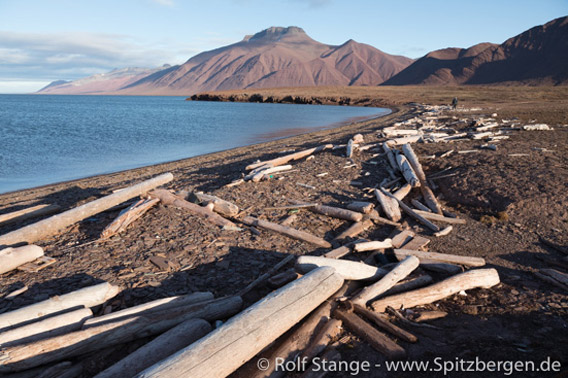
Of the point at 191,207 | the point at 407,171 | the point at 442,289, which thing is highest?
the point at 407,171

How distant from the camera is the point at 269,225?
7.52 m

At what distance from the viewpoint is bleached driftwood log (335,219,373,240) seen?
7324 millimetres

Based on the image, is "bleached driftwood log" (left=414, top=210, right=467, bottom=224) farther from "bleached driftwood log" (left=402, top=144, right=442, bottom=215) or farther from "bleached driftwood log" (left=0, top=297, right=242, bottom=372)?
"bleached driftwood log" (left=0, top=297, right=242, bottom=372)

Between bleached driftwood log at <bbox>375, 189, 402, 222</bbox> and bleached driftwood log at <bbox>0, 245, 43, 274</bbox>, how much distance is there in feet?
23.1

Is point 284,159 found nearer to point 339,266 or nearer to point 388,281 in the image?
point 339,266

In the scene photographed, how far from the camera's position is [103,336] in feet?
12.7

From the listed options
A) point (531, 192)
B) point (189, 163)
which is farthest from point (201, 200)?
point (189, 163)

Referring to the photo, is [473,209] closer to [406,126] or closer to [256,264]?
[256,264]

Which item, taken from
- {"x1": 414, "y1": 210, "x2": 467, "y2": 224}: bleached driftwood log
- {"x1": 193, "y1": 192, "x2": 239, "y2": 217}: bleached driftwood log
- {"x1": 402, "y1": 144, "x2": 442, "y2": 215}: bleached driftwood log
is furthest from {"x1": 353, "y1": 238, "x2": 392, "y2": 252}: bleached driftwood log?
{"x1": 193, "y1": 192, "x2": 239, "y2": 217}: bleached driftwood log

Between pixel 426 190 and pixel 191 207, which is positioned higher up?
pixel 191 207

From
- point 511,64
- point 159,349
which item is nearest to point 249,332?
point 159,349

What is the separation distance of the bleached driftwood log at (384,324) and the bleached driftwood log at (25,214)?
8602 millimetres

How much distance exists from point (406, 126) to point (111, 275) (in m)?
21.4

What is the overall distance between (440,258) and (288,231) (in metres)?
2.92
